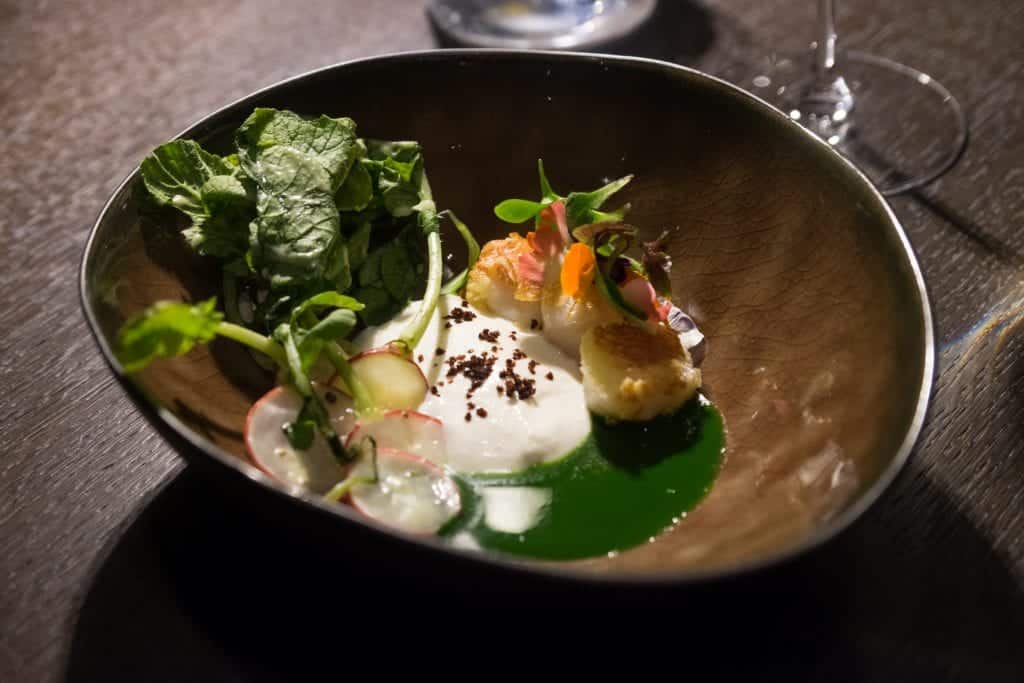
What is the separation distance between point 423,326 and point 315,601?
438 millimetres

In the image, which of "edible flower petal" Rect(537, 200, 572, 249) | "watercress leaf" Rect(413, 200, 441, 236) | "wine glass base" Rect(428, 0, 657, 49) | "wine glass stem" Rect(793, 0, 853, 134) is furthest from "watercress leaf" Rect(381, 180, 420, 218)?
"wine glass stem" Rect(793, 0, 853, 134)

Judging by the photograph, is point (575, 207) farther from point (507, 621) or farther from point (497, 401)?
point (507, 621)

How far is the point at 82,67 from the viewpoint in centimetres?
243

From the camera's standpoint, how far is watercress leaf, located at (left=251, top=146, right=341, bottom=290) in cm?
140

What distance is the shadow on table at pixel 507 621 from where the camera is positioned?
114cm

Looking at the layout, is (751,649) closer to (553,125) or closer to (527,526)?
(527,526)

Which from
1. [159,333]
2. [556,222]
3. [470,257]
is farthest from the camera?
[470,257]

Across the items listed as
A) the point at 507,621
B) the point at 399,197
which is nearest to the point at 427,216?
the point at 399,197

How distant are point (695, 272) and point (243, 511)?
749 millimetres

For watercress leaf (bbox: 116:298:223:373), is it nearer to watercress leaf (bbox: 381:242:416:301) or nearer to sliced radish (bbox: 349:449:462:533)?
sliced radish (bbox: 349:449:462:533)

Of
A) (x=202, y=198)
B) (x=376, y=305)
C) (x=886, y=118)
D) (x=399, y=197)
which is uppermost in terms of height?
(x=202, y=198)

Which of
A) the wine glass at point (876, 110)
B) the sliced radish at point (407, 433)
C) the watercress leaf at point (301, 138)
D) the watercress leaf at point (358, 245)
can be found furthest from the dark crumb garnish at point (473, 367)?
the wine glass at point (876, 110)

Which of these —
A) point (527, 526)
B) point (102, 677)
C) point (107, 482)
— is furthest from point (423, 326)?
point (102, 677)

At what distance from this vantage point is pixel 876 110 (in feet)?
7.05
